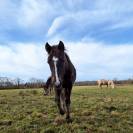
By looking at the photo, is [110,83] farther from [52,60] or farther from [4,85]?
[52,60]

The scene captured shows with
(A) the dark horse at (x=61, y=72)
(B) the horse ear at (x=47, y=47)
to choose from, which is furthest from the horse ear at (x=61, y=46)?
(B) the horse ear at (x=47, y=47)

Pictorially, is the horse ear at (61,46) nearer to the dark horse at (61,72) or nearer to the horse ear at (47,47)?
the dark horse at (61,72)

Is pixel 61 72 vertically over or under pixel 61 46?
under

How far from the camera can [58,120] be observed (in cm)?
972

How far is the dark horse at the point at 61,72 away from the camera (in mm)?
8472

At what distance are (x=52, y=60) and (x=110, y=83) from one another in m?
57.2

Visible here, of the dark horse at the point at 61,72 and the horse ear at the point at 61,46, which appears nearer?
the dark horse at the point at 61,72

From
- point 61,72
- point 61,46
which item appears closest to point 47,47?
point 61,46

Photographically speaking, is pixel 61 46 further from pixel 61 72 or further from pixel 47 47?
pixel 61 72

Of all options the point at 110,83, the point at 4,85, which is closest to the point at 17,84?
the point at 4,85

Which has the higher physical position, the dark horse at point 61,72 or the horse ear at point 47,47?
the horse ear at point 47,47

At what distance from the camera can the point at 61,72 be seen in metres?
8.62

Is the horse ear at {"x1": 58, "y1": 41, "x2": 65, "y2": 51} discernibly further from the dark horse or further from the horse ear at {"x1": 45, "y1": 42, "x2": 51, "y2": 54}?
the horse ear at {"x1": 45, "y1": 42, "x2": 51, "y2": 54}

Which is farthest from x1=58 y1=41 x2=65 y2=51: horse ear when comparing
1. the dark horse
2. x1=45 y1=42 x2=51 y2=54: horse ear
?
x1=45 y1=42 x2=51 y2=54: horse ear
